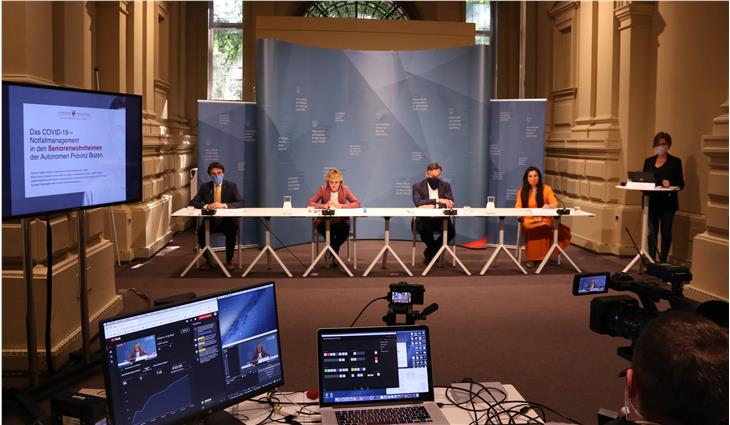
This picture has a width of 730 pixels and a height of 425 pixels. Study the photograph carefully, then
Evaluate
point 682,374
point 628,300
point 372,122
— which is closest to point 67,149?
point 628,300

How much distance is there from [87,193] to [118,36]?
4916 millimetres

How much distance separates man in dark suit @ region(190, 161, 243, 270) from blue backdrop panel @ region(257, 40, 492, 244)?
134 centimetres

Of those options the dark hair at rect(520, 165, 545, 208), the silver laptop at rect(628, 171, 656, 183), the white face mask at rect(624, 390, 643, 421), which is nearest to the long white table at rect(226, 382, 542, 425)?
the white face mask at rect(624, 390, 643, 421)

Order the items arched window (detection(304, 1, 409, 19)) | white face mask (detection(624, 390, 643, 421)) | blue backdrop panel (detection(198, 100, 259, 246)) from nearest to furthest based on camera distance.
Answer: white face mask (detection(624, 390, 643, 421)) < blue backdrop panel (detection(198, 100, 259, 246)) < arched window (detection(304, 1, 409, 19))

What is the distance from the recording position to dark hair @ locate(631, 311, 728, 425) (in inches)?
54.1

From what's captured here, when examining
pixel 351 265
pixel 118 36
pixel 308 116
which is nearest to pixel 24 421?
pixel 351 265

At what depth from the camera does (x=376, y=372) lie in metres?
2.60

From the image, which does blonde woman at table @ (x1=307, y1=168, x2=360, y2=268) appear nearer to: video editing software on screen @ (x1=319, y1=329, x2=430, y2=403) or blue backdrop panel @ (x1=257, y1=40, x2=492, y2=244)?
blue backdrop panel @ (x1=257, y1=40, x2=492, y2=244)

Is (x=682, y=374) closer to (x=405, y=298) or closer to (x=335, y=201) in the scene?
(x=405, y=298)

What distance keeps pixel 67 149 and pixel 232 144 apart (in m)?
5.64

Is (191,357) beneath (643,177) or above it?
beneath

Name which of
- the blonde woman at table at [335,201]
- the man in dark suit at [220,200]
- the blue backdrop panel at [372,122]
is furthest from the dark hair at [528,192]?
the man in dark suit at [220,200]

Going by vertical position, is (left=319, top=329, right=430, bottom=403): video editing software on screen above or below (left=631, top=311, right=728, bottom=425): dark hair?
below

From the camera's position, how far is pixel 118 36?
27.8ft
